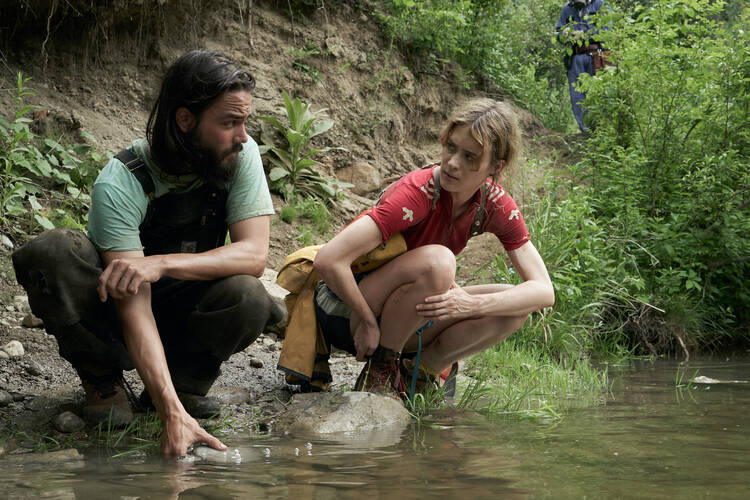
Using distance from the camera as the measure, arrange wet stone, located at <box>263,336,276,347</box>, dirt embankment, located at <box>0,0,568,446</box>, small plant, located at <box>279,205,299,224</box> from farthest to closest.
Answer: small plant, located at <box>279,205,299,224</box> < dirt embankment, located at <box>0,0,568,446</box> < wet stone, located at <box>263,336,276,347</box>

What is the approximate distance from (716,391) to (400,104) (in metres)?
5.71

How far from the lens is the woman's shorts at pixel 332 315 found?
337 centimetres

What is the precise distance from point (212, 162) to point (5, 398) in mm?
1324

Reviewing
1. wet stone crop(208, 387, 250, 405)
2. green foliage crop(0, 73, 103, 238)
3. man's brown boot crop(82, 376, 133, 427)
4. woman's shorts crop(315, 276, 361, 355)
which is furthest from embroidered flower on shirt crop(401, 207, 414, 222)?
green foliage crop(0, 73, 103, 238)

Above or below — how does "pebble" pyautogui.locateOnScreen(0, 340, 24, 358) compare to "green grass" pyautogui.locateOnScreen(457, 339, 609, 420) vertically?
above

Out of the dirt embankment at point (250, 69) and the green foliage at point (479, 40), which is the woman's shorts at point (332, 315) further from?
the green foliage at point (479, 40)

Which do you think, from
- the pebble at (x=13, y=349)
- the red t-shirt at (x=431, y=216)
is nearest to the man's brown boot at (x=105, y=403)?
the pebble at (x=13, y=349)

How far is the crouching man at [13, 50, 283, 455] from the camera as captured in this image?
263 centimetres

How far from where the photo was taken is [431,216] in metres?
3.25

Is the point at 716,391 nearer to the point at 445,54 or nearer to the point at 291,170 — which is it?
the point at 291,170

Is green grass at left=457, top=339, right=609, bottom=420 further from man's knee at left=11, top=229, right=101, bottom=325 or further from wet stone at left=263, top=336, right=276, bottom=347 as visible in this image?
man's knee at left=11, top=229, right=101, bottom=325

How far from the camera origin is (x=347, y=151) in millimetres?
7805

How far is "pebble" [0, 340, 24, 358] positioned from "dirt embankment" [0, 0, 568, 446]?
0.05 m

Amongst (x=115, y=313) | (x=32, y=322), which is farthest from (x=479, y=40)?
(x=115, y=313)
